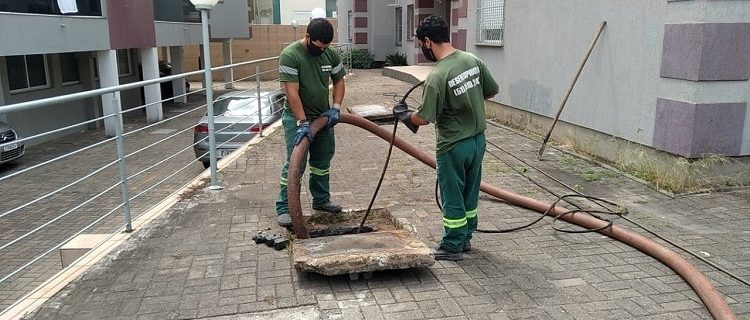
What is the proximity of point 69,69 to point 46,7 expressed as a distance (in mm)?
4436

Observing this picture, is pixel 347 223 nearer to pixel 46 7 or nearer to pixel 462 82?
pixel 462 82

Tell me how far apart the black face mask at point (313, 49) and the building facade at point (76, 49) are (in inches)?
254

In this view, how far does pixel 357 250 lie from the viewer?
389cm

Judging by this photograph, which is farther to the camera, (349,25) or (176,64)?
(349,25)

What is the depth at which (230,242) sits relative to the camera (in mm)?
4395

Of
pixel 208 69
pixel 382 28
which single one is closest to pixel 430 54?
pixel 208 69

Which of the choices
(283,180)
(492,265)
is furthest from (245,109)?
(492,265)

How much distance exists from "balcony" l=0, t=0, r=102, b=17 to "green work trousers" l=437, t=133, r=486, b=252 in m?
11.2

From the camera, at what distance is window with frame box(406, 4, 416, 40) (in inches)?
790

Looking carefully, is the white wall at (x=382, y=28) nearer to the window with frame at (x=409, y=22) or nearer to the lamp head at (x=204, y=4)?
the window with frame at (x=409, y=22)

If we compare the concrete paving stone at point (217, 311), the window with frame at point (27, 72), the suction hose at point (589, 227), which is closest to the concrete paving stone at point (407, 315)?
the concrete paving stone at point (217, 311)

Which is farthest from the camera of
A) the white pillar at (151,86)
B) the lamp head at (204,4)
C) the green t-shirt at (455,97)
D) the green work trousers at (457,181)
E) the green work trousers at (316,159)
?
the white pillar at (151,86)

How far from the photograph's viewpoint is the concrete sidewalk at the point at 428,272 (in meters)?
3.34

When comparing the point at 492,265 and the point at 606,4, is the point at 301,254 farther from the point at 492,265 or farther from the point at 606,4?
the point at 606,4
